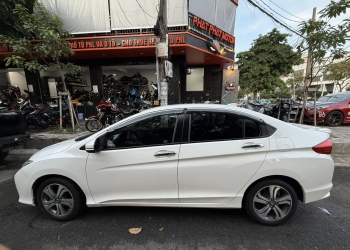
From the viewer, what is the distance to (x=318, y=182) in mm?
2227

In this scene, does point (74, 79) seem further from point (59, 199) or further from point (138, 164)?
point (138, 164)

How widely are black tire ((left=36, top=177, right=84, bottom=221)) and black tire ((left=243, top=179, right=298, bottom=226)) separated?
2143mm

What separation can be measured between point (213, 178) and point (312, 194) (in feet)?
3.92

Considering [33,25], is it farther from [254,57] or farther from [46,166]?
[254,57]

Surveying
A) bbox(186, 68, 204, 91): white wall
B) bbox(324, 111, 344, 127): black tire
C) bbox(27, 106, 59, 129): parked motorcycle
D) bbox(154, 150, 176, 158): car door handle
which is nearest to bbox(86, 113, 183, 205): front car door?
bbox(154, 150, 176, 158): car door handle

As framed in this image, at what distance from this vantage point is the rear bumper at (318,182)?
2.20 metres

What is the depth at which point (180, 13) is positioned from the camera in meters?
8.12

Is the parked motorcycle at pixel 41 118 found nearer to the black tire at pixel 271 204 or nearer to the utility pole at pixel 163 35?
the utility pole at pixel 163 35

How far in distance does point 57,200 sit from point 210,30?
962 cm

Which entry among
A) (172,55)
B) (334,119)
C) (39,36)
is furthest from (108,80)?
(334,119)

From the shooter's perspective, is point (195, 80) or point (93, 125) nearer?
point (93, 125)

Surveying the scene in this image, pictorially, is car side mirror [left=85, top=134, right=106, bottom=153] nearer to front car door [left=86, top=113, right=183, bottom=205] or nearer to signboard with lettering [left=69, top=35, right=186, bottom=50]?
front car door [left=86, top=113, right=183, bottom=205]

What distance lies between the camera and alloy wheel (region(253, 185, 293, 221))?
2268 mm

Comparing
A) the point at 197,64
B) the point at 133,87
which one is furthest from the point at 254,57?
the point at 133,87
